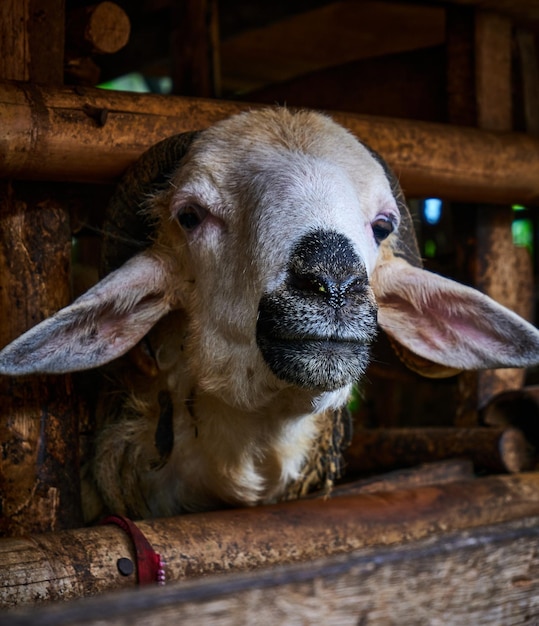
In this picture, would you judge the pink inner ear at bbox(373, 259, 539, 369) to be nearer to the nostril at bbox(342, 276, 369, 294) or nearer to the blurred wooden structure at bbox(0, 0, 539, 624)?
the blurred wooden structure at bbox(0, 0, 539, 624)

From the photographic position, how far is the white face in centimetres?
260

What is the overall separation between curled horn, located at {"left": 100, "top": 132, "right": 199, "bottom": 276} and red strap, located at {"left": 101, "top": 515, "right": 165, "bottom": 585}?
1252 millimetres

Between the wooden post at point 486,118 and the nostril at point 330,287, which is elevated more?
the wooden post at point 486,118

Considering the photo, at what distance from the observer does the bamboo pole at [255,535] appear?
2391 millimetres

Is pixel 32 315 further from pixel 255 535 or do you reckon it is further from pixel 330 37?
pixel 330 37

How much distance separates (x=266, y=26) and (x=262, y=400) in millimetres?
3999

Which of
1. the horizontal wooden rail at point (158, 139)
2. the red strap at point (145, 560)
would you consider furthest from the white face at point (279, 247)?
the red strap at point (145, 560)

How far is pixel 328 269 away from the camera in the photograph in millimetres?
2555

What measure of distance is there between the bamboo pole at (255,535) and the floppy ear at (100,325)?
631mm

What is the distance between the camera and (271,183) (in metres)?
2.98

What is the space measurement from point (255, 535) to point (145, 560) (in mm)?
482

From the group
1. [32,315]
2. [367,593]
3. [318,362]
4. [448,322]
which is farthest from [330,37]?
[367,593]

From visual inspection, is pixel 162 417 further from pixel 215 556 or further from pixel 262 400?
pixel 215 556

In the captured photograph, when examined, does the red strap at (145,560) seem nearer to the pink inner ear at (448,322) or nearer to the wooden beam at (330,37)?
the pink inner ear at (448,322)
